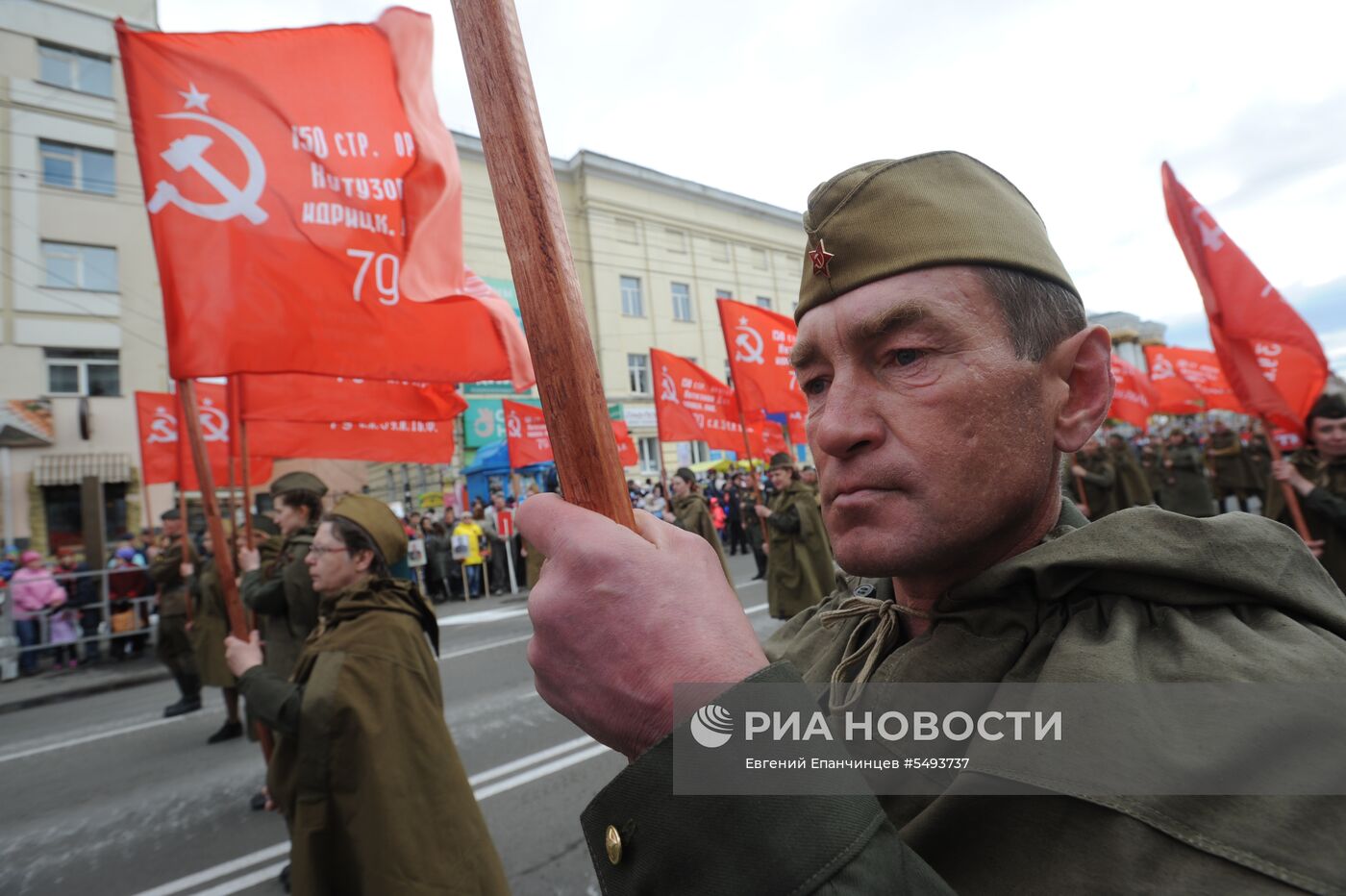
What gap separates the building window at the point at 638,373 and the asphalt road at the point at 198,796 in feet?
81.0

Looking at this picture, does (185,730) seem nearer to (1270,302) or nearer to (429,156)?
(429,156)

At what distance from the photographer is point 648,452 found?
3117 centimetres

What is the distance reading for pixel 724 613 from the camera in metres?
0.78

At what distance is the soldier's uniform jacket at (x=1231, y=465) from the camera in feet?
41.6

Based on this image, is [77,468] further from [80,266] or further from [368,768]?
[368,768]

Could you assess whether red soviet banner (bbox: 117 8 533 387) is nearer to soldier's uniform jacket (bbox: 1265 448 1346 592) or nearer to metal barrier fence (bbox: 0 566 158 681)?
soldier's uniform jacket (bbox: 1265 448 1346 592)

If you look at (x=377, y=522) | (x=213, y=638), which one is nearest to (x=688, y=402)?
(x=213, y=638)

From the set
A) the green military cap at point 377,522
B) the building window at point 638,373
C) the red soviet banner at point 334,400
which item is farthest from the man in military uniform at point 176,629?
the building window at point 638,373

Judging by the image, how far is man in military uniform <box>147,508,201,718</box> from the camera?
23.9 ft

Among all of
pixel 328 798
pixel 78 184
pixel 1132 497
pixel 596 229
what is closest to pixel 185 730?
pixel 328 798

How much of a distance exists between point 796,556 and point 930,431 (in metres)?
6.80

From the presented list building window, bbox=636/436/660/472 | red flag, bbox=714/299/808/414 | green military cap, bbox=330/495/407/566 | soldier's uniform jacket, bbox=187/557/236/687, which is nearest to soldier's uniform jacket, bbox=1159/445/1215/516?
red flag, bbox=714/299/808/414

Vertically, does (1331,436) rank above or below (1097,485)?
above

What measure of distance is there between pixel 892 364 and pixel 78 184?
26358 millimetres
